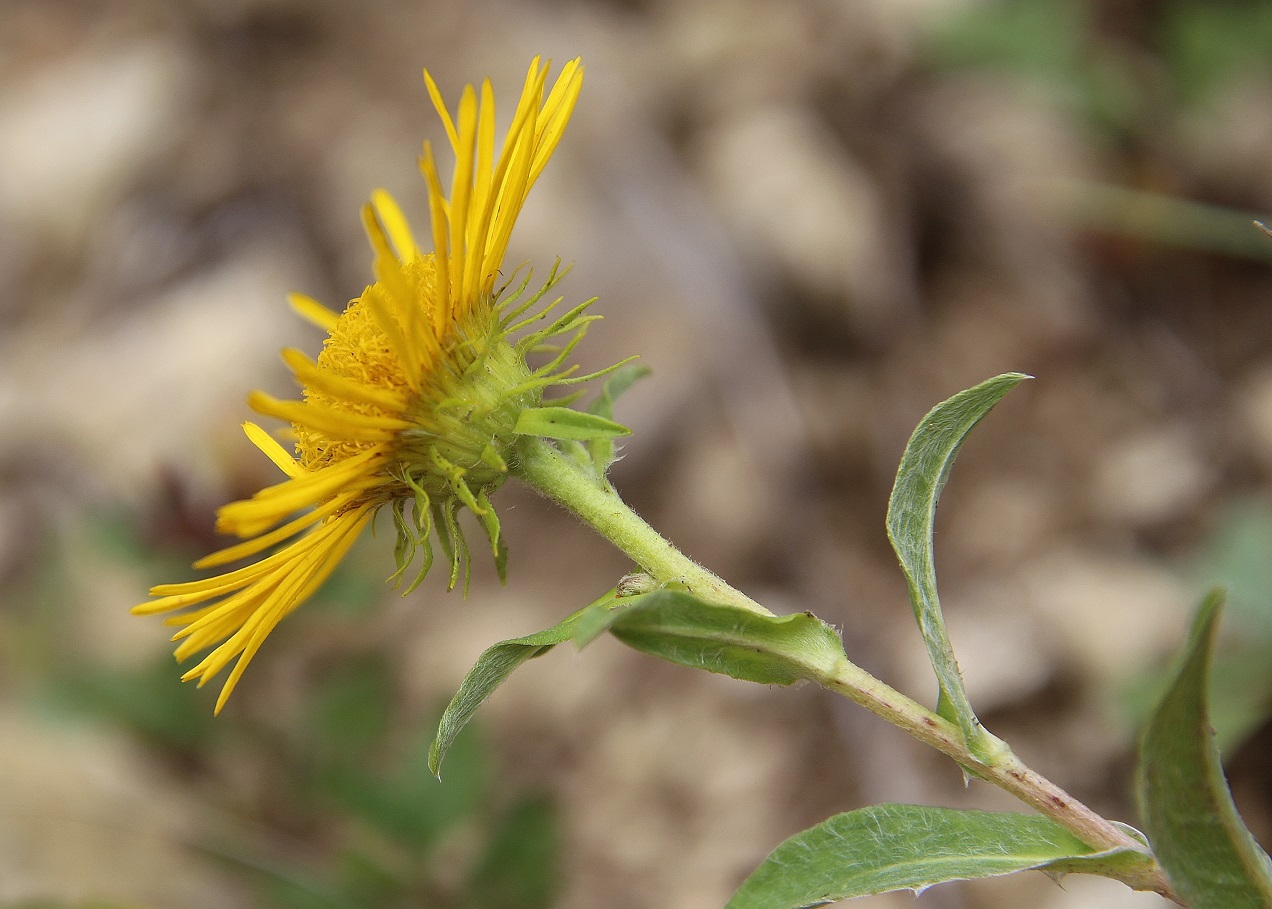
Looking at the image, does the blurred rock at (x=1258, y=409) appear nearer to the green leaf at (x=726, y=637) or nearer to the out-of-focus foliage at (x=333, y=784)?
the out-of-focus foliage at (x=333, y=784)

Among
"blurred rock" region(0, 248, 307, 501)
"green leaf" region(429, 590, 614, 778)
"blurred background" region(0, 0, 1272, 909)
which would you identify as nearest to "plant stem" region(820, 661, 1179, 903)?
"green leaf" region(429, 590, 614, 778)

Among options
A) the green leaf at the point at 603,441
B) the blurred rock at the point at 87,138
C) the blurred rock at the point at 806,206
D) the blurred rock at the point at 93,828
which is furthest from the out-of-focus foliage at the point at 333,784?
the blurred rock at the point at 87,138

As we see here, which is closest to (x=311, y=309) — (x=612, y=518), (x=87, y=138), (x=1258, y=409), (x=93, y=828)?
(x=612, y=518)

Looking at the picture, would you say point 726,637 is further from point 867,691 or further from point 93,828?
point 93,828

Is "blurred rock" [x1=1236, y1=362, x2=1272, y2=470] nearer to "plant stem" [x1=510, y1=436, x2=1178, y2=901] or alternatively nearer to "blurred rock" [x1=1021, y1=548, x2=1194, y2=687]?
"blurred rock" [x1=1021, y1=548, x2=1194, y2=687]

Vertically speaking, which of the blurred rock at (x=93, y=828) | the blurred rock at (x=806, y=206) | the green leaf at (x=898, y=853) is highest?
the blurred rock at (x=806, y=206)
